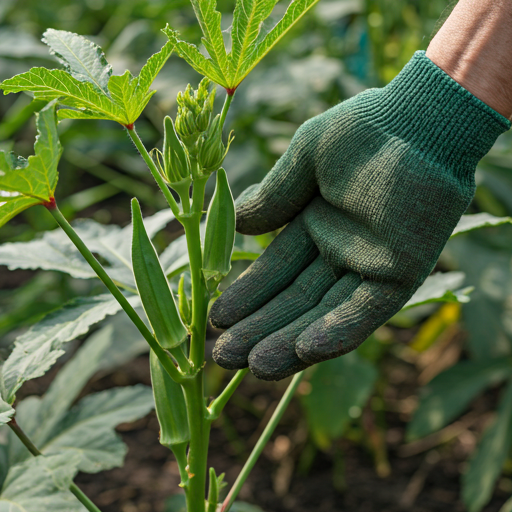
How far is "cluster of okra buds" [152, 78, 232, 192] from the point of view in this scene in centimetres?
78

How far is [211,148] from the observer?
0.79 m

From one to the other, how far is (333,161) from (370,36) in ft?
4.38

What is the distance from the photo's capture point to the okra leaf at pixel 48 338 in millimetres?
862

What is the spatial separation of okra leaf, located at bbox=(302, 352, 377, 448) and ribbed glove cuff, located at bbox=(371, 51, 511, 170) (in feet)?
3.24

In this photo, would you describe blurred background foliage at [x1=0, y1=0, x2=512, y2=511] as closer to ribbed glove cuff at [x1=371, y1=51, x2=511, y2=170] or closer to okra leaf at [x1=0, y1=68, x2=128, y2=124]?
ribbed glove cuff at [x1=371, y1=51, x2=511, y2=170]

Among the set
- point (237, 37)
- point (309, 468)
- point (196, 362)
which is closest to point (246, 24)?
point (237, 37)

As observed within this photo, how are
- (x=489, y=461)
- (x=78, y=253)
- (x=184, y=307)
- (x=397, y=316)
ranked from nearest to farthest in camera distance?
(x=184, y=307)
(x=78, y=253)
(x=489, y=461)
(x=397, y=316)

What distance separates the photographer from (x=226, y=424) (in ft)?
6.91

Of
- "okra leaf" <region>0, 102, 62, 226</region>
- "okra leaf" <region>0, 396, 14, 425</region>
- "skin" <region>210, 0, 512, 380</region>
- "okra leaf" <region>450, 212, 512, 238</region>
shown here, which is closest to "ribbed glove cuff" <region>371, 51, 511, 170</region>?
"skin" <region>210, 0, 512, 380</region>

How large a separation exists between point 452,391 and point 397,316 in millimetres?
356

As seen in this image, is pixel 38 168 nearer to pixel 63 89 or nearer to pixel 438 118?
pixel 63 89

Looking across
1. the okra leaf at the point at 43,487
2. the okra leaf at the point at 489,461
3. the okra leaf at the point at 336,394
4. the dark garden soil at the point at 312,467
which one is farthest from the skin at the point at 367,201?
the dark garden soil at the point at 312,467

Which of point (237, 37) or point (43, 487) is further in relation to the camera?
point (43, 487)

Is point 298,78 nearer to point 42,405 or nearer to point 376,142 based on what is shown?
point 376,142
